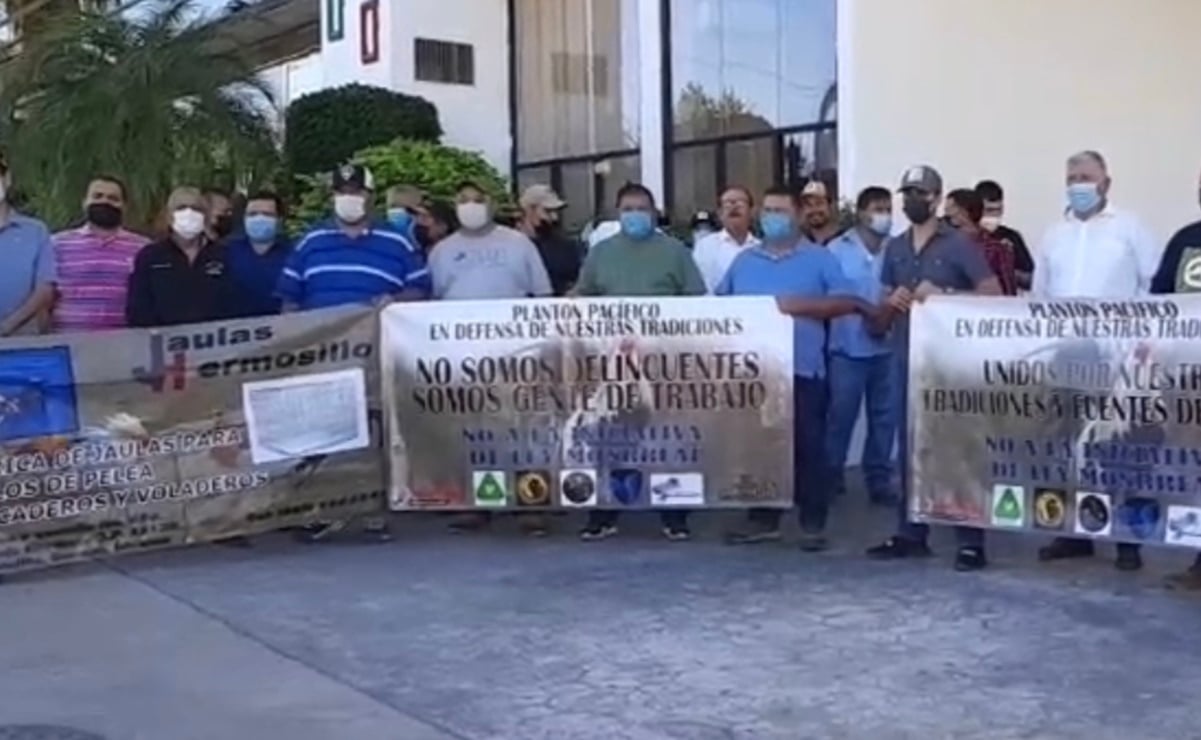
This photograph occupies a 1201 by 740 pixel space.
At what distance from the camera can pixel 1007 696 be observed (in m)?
6.25

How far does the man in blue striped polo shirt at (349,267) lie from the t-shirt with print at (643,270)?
1061 millimetres

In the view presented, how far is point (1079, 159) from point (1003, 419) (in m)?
1.33

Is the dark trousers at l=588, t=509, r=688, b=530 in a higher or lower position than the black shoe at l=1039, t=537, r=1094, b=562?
higher

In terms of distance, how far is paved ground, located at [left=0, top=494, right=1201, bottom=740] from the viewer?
19.9 ft

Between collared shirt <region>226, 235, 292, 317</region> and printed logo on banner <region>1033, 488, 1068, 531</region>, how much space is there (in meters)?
4.29

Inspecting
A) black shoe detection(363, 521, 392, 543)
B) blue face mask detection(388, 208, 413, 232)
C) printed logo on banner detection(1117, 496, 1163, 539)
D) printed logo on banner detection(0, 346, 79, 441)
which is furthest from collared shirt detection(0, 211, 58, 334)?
printed logo on banner detection(1117, 496, 1163, 539)

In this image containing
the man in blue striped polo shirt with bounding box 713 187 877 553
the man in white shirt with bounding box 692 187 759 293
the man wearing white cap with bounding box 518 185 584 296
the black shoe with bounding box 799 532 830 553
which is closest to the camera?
the black shoe with bounding box 799 532 830 553

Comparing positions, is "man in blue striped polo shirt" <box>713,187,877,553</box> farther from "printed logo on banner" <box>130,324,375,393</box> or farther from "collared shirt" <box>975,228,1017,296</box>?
"printed logo on banner" <box>130,324,375,393</box>

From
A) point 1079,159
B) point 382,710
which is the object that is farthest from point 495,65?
point 382,710

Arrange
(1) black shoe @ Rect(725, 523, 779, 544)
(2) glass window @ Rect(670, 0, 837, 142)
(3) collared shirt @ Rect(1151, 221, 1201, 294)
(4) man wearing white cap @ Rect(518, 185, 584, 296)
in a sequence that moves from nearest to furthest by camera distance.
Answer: (3) collared shirt @ Rect(1151, 221, 1201, 294), (1) black shoe @ Rect(725, 523, 779, 544), (4) man wearing white cap @ Rect(518, 185, 584, 296), (2) glass window @ Rect(670, 0, 837, 142)

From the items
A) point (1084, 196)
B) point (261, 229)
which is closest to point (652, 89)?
point (261, 229)

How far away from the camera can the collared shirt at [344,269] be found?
979cm

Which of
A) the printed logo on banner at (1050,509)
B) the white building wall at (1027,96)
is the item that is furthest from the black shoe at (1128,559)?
the white building wall at (1027,96)

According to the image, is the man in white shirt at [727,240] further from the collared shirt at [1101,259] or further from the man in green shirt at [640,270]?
the collared shirt at [1101,259]
